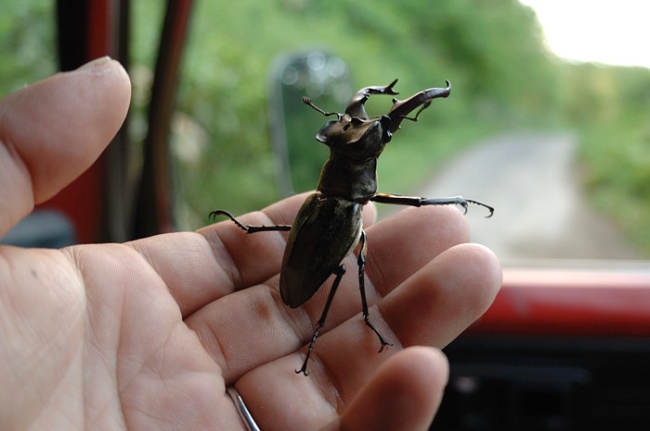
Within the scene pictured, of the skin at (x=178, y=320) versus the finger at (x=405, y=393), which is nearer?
the finger at (x=405, y=393)

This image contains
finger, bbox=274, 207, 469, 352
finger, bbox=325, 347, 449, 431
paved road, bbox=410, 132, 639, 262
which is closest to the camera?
finger, bbox=325, 347, 449, 431

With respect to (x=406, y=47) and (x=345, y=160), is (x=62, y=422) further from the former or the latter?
(x=406, y=47)

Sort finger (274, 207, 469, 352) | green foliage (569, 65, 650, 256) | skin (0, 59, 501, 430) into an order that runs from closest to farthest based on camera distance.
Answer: skin (0, 59, 501, 430) < finger (274, 207, 469, 352) < green foliage (569, 65, 650, 256)

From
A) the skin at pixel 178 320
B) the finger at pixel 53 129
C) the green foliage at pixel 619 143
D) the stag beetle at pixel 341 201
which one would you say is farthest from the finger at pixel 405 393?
the green foliage at pixel 619 143

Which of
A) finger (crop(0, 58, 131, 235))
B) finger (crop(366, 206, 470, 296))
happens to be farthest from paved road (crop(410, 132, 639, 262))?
finger (crop(0, 58, 131, 235))

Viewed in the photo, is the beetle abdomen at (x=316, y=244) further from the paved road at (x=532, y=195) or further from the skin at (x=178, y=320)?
the paved road at (x=532, y=195)

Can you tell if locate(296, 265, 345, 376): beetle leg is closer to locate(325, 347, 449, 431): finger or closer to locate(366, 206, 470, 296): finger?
locate(366, 206, 470, 296): finger

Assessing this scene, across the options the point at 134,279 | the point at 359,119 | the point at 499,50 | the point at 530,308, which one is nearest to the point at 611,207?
the point at 530,308
